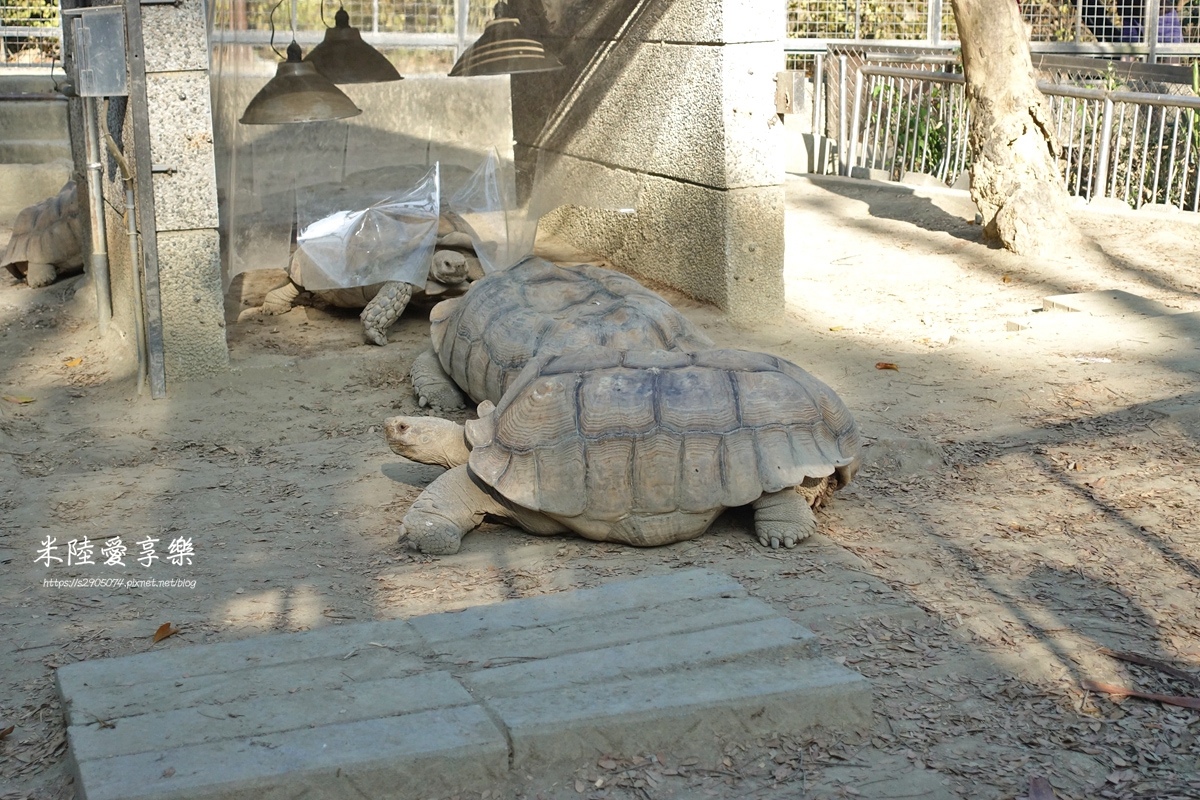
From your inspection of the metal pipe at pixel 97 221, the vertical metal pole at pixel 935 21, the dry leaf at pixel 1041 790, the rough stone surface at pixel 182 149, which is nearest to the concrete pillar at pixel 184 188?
the rough stone surface at pixel 182 149

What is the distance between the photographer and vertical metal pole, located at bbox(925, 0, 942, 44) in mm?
14992

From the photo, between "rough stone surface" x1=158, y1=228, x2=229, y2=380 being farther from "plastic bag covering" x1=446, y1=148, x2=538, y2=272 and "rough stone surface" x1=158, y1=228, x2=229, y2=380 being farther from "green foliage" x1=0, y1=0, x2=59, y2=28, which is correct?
"green foliage" x1=0, y1=0, x2=59, y2=28

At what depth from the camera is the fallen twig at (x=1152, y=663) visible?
342cm

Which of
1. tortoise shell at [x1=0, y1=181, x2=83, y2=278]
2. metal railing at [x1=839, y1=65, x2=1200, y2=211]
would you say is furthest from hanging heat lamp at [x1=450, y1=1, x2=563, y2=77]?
metal railing at [x1=839, y1=65, x2=1200, y2=211]

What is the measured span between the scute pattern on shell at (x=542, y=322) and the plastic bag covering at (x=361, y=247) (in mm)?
896

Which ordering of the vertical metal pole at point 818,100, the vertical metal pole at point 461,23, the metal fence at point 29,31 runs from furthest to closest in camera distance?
1. the vertical metal pole at point 818,100
2. the metal fence at point 29,31
3. the vertical metal pole at point 461,23

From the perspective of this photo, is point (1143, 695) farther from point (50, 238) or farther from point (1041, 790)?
point (50, 238)

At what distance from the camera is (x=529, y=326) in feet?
19.5

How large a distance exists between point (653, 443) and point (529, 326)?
1713mm

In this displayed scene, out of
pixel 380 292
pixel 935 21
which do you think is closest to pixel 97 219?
pixel 380 292

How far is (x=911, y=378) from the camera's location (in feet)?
21.8

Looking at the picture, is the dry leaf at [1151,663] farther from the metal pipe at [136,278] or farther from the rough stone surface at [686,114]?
the metal pipe at [136,278]

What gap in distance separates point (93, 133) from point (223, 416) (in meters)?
1.86

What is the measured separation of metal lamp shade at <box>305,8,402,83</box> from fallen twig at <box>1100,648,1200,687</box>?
5.52 m
